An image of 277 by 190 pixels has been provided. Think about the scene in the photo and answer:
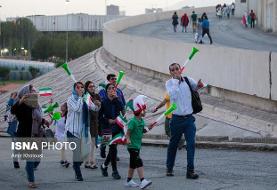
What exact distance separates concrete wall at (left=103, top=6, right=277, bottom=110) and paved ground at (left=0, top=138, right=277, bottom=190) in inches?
109

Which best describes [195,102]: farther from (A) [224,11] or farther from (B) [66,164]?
(A) [224,11]

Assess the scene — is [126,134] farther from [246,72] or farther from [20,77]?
[20,77]

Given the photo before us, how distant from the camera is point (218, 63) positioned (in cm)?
1912

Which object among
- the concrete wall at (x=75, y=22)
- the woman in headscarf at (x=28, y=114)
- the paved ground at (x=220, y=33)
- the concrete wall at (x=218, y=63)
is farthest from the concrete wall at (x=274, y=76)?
the concrete wall at (x=75, y=22)

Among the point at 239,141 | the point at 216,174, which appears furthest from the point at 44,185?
the point at 239,141

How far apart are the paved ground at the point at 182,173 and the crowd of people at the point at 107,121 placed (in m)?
0.25

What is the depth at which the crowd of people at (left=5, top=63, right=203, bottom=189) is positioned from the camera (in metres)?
10.6

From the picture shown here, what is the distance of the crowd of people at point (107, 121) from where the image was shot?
10609mm

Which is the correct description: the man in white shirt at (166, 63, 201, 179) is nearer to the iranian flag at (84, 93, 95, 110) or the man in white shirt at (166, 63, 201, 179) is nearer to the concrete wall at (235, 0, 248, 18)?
the iranian flag at (84, 93, 95, 110)

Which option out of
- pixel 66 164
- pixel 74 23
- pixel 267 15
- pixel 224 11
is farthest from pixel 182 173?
pixel 74 23

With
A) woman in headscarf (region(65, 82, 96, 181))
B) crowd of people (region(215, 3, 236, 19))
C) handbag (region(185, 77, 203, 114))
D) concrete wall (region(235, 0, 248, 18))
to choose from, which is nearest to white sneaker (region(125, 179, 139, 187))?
woman in headscarf (region(65, 82, 96, 181))

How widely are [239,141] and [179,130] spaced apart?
400 centimetres

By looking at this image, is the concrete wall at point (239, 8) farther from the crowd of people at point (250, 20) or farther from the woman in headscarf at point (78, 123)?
the woman in headscarf at point (78, 123)

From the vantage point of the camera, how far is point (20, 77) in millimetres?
114125
